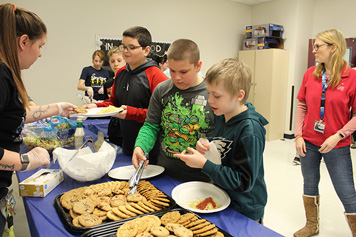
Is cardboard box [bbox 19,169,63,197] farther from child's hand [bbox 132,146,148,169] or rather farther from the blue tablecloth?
child's hand [bbox 132,146,148,169]

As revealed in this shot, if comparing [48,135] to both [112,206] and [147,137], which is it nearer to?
[147,137]

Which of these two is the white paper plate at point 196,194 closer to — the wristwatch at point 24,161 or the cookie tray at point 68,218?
the cookie tray at point 68,218

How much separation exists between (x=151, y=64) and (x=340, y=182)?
1.56 m

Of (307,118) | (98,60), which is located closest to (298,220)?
(307,118)

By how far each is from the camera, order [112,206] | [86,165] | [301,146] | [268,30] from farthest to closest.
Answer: [268,30]
[301,146]
[86,165]
[112,206]

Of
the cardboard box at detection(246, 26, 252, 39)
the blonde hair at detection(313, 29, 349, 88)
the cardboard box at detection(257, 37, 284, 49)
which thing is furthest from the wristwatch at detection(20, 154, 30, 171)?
the cardboard box at detection(246, 26, 252, 39)

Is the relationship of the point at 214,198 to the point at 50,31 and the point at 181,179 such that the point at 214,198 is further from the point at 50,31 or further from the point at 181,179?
the point at 50,31

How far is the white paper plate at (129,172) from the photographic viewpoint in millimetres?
1456

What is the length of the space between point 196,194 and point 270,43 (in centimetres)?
498

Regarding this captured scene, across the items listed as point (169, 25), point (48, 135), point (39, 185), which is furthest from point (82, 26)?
point (39, 185)

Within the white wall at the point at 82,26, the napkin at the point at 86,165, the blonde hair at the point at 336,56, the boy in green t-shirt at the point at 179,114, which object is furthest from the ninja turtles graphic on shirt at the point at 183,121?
the white wall at the point at 82,26

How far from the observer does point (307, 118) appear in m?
2.05

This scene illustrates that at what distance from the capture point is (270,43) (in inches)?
217

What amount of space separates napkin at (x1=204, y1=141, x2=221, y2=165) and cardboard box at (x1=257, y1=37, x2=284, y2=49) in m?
4.78
